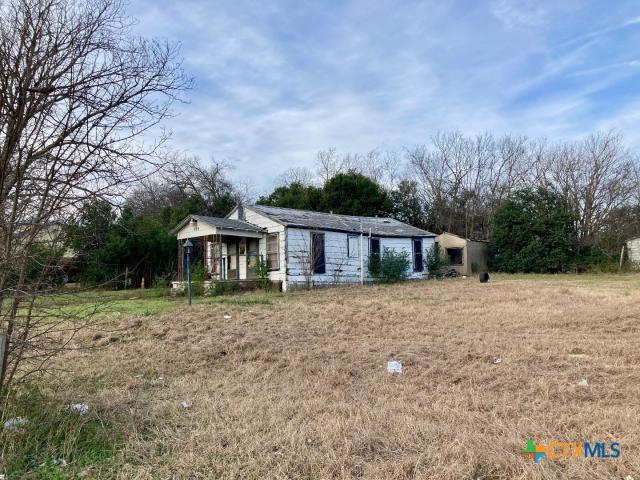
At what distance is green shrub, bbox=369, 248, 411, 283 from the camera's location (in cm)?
1880

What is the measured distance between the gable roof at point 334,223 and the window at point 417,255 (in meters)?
0.36

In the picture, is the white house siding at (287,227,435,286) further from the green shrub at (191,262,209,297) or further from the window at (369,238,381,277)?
the green shrub at (191,262,209,297)

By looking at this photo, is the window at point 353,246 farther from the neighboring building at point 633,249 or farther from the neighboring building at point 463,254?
the neighboring building at point 633,249

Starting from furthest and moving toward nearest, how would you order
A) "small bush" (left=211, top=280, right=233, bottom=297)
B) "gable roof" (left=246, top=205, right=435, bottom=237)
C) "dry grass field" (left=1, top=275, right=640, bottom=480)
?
"gable roof" (left=246, top=205, right=435, bottom=237), "small bush" (left=211, top=280, right=233, bottom=297), "dry grass field" (left=1, top=275, right=640, bottom=480)

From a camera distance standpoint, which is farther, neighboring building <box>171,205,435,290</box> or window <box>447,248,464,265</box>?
window <box>447,248,464,265</box>

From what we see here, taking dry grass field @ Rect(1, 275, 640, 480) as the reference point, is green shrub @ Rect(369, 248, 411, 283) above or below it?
above

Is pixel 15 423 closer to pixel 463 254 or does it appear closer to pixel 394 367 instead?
pixel 394 367

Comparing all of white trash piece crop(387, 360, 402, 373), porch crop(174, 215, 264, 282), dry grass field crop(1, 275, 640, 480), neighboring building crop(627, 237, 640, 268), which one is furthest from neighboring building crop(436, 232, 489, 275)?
white trash piece crop(387, 360, 402, 373)

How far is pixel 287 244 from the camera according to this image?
16.6 metres

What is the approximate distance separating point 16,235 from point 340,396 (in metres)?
3.01

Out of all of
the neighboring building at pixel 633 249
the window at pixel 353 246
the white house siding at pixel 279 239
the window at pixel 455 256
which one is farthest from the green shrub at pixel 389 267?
the neighboring building at pixel 633 249

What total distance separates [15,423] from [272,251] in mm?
13912

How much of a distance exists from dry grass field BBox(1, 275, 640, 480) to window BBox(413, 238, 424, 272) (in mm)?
12403

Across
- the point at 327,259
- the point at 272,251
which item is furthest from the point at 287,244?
the point at 327,259
